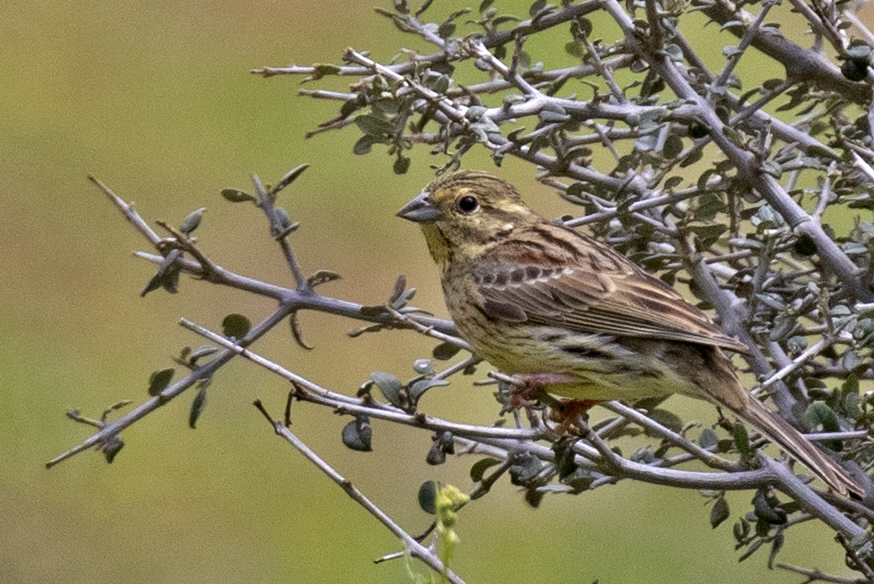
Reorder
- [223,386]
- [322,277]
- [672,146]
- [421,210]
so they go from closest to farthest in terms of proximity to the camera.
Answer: [672,146] → [322,277] → [421,210] → [223,386]

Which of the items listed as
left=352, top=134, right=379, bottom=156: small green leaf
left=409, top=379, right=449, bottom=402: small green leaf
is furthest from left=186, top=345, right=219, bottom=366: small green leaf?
left=352, top=134, right=379, bottom=156: small green leaf

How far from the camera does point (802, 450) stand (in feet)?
8.55

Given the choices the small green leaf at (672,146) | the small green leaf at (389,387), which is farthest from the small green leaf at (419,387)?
the small green leaf at (672,146)

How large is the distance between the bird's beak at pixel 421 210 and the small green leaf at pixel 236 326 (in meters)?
0.82

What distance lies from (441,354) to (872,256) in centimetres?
108

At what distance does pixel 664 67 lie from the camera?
282 cm

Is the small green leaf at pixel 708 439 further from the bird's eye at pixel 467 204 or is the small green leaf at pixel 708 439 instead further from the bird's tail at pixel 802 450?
the bird's eye at pixel 467 204

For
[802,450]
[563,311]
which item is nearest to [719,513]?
[802,450]

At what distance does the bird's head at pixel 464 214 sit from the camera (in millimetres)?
3717

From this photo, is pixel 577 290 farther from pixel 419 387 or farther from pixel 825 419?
pixel 825 419

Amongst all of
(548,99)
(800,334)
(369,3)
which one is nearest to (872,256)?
(800,334)

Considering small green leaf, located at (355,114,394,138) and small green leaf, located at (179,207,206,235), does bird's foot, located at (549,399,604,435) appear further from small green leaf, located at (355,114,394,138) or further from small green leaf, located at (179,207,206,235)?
small green leaf, located at (179,207,206,235)

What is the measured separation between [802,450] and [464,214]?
4.65 ft

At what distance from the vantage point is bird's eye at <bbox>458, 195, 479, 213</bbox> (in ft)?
12.3
